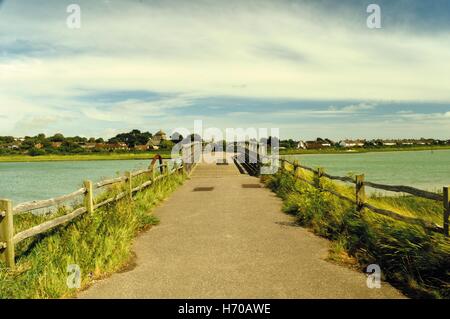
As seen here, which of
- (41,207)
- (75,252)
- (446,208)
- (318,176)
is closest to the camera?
(446,208)

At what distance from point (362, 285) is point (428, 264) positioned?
915 millimetres

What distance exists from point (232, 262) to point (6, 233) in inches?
135

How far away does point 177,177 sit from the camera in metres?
18.7

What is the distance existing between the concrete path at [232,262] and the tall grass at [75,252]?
1.03 ft

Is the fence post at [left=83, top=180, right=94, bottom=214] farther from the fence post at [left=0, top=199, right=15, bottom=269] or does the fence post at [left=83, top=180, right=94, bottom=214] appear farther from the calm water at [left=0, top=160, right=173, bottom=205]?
the fence post at [left=0, top=199, right=15, bottom=269]

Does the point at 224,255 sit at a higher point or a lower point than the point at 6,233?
lower

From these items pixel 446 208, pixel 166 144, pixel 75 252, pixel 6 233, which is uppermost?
pixel 166 144

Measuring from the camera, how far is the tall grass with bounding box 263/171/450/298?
5.37 meters

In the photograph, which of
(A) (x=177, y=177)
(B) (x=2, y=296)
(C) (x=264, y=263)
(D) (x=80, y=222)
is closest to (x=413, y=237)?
(C) (x=264, y=263)

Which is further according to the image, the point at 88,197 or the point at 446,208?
the point at 88,197

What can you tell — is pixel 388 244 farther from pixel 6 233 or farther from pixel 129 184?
pixel 129 184

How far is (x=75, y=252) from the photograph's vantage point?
651cm

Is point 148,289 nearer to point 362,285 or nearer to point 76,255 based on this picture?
point 76,255

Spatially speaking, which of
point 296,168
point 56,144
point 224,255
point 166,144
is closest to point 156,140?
point 166,144
